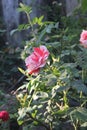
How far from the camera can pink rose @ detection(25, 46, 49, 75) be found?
8.63 feet

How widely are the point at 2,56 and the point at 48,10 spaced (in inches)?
45.0

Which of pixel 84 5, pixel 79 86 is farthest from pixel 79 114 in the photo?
pixel 84 5

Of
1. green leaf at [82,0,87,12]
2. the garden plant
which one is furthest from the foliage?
green leaf at [82,0,87,12]

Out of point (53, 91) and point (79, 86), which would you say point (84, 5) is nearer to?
point (79, 86)

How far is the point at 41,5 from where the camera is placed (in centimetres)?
699

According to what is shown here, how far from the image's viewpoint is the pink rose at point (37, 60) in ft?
8.63

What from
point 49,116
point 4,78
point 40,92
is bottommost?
point 4,78

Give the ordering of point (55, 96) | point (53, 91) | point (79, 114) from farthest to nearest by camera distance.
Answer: point (55, 96) < point (53, 91) < point (79, 114)

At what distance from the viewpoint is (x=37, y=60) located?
2.64 meters

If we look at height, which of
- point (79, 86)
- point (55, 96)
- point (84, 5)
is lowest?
point (55, 96)

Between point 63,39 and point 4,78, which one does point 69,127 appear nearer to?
point 63,39

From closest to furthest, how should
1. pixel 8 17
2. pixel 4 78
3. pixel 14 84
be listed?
pixel 14 84 < pixel 4 78 < pixel 8 17

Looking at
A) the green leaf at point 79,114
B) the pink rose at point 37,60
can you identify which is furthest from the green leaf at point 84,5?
the pink rose at point 37,60

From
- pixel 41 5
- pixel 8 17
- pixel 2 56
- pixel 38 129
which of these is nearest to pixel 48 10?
pixel 41 5
